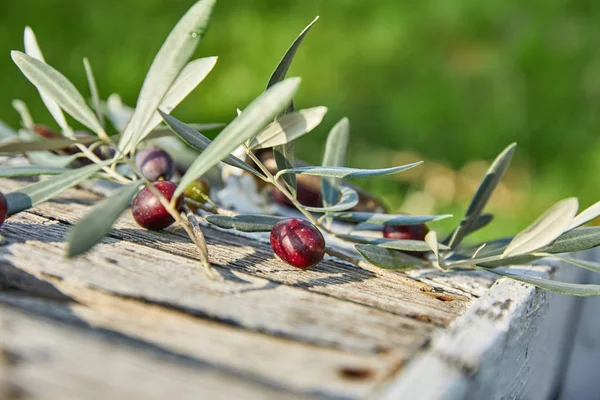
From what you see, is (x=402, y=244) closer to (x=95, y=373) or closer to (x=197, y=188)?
(x=197, y=188)

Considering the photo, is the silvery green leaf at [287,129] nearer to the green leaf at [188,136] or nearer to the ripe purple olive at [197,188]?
the green leaf at [188,136]

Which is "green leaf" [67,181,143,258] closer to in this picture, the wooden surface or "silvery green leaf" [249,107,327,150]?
the wooden surface

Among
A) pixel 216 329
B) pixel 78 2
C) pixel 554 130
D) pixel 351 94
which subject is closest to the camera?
pixel 216 329

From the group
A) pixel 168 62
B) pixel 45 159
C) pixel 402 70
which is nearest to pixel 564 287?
pixel 168 62

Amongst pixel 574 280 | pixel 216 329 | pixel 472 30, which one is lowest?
pixel 216 329

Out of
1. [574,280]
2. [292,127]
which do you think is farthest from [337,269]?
[574,280]

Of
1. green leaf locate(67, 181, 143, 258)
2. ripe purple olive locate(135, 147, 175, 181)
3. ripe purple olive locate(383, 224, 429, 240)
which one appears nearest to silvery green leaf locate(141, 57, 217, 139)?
green leaf locate(67, 181, 143, 258)

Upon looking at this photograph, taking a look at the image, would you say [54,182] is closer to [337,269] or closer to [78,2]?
[337,269]
